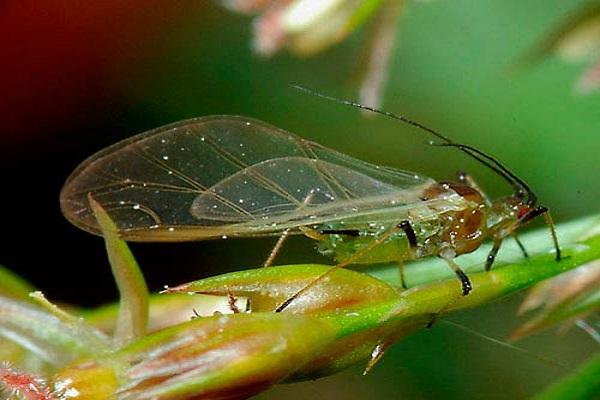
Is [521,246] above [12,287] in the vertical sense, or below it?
below

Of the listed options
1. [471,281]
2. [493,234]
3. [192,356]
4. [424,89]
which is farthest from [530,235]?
[424,89]

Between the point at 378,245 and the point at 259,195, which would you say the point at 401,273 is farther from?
the point at 259,195

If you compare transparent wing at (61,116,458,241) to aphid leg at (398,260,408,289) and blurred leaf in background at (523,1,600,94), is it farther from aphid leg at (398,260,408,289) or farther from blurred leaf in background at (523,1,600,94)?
blurred leaf in background at (523,1,600,94)

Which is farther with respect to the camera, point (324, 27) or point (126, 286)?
point (324, 27)

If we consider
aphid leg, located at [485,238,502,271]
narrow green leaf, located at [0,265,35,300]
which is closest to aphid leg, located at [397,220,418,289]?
aphid leg, located at [485,238,502,271]

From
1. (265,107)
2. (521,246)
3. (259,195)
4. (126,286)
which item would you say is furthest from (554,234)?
(265,107)

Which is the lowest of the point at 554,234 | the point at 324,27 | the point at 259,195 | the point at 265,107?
Result: the point at 554,234
